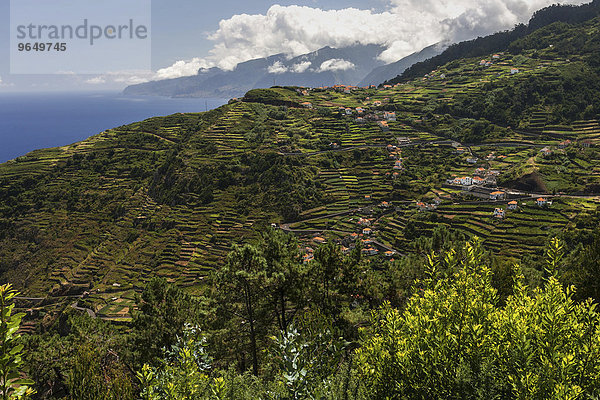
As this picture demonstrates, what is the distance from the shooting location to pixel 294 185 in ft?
304

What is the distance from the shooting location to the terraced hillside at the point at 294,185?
72.5 metres

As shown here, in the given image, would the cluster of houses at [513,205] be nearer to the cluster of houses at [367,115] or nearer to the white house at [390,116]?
the cluster of houses at [367,115]

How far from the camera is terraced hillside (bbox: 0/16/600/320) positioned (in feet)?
238

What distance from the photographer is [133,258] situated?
79.7 m

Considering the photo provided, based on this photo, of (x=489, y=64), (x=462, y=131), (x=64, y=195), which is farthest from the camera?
(x=489, y=64)

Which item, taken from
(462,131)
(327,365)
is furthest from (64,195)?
(462,131)

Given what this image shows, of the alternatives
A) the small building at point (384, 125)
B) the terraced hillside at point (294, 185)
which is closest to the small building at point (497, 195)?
the terraced hillside at point (294, 185)

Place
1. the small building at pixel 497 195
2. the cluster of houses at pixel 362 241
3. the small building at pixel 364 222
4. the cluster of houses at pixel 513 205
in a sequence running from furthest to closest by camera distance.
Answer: the small building at pixel 364 222
the small building at pixel 497 195
the cluster of houses at pixel 513 205
the cluster of houses at pixel 362 241

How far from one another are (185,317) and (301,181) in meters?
73.1

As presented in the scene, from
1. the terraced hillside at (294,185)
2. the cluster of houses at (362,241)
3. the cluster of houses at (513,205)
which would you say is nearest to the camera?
the cluster of houses at (362,241)

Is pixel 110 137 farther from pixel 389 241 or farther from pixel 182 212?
pixel 389 241

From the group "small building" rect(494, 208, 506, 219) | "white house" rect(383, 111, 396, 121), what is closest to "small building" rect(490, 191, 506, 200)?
"small building" rect(494, 208, 506, 219)

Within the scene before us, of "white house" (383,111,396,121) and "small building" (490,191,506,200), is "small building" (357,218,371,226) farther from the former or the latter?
"white house" (383,111,396,121)

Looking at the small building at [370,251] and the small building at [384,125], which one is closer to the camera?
the small building at [370,251]
